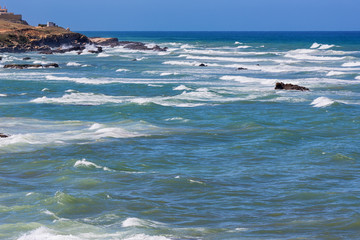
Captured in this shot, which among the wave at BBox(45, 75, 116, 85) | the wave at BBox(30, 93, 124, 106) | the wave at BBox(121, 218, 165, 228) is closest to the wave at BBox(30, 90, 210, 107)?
the wave at BBox(30, 93, 124, 106)

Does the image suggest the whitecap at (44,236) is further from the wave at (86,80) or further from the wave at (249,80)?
the wave at (86,80)

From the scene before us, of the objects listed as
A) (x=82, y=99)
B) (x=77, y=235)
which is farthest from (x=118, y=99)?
(x=77, y=235)

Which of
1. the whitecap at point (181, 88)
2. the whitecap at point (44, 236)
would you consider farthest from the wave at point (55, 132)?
the whitecap at point (181, 88)

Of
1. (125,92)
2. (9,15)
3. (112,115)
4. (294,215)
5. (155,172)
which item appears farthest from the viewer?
(9,15)

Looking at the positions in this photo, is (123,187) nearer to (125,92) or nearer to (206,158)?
(206,158)

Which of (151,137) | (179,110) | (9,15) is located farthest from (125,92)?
(9,15)

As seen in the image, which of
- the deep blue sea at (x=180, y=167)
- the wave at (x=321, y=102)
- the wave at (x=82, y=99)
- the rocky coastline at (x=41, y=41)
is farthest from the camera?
the rocky coastline at (x=41, y=41)

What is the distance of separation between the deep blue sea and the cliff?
208 ft

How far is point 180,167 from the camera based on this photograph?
1822 centimetres

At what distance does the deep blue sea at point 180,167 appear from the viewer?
1266cm

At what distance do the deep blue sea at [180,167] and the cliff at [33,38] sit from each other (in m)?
63.5

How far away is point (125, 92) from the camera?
133ft

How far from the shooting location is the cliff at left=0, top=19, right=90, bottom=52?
9831 centimetres

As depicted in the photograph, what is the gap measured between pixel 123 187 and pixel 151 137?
23.7 ft
